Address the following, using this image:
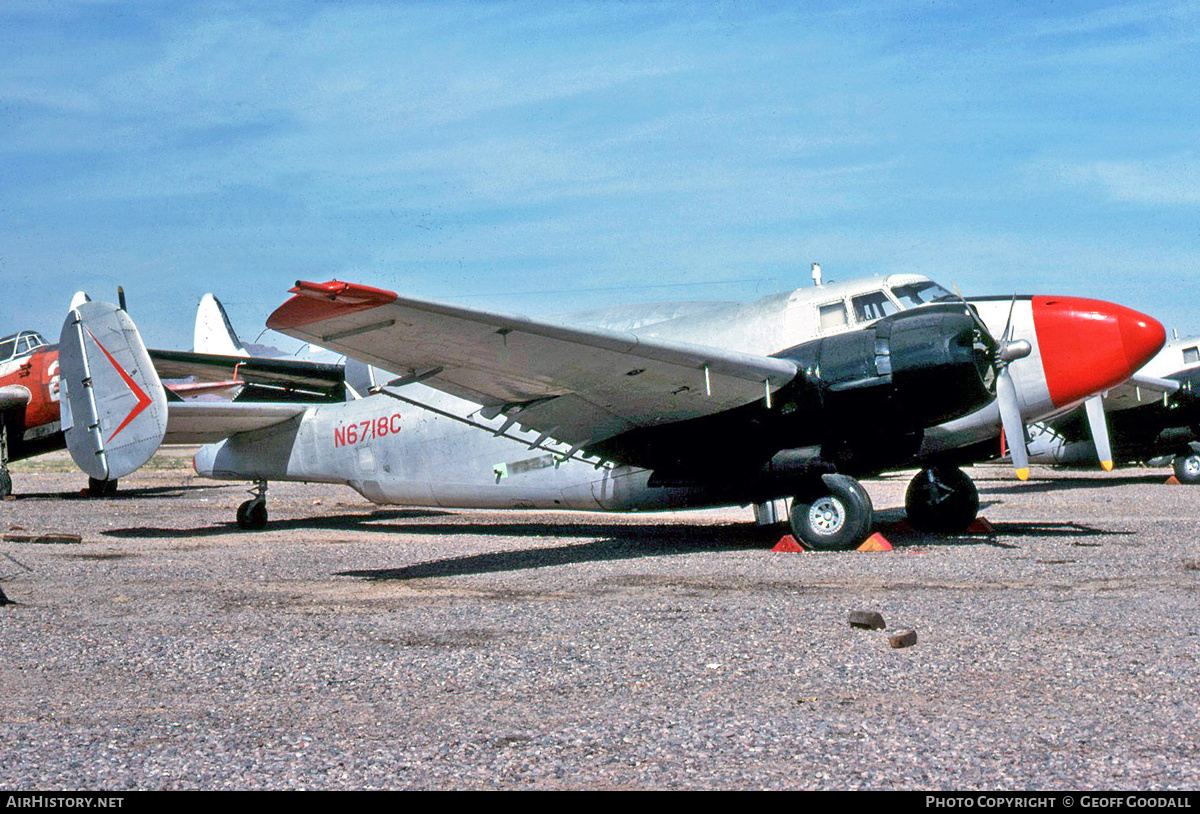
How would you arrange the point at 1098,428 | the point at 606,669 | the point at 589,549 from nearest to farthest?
the point at 606,669
the point at 589,549
the point at 1098,428

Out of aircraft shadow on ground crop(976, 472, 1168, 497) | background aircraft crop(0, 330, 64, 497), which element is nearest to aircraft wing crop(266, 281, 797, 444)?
aircraft shadow on ground crop(976, 472, 1168, 497)

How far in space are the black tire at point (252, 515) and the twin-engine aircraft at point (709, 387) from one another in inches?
96.9

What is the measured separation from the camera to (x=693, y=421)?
1140 centimetres

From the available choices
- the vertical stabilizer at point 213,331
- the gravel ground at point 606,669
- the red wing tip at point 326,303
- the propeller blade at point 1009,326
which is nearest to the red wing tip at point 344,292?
the red wing tip at point 326,303

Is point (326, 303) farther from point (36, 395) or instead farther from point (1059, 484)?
point (1059, 484)

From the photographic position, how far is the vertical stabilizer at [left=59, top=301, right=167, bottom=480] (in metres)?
12.6

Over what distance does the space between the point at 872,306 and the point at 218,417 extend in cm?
844

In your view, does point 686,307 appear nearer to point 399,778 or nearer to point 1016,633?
point 1016,633

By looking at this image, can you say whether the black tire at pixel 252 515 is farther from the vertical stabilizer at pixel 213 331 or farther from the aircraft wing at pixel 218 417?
the vertical stabilizer at pixel 213 331

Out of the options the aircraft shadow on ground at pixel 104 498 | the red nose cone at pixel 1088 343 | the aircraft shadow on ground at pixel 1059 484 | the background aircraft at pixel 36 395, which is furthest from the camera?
the aircraft shadow on ground at pixel 104 498

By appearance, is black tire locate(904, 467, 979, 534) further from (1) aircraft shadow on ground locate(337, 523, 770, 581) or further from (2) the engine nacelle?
(1) aircraft shadow on ground locate(337, 523, 770, 581)

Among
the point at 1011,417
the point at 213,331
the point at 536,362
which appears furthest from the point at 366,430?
the point at 213,331

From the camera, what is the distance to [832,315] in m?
11.3

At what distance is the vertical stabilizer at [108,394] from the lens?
41.4 ft
